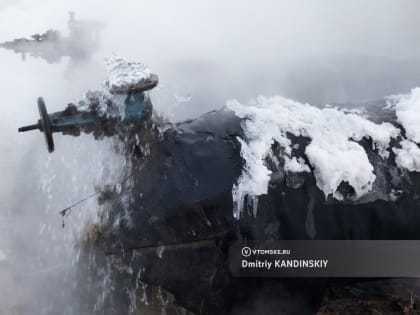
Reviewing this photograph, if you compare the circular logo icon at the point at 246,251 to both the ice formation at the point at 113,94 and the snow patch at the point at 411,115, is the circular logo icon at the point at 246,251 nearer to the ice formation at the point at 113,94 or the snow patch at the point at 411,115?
the ice formation at the point at 113,94

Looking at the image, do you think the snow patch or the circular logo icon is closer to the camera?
the circular logo icon

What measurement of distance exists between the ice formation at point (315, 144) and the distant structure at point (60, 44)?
3.48 metres

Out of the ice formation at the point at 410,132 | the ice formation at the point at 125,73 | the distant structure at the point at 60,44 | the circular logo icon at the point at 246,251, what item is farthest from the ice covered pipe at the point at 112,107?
the distant structure at the point at 60,44

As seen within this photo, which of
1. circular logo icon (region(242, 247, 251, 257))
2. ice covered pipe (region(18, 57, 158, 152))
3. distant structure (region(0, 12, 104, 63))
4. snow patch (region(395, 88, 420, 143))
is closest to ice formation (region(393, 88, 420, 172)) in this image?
Result: snow patch (region(395, 88, 420, 143))

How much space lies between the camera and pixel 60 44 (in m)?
5.99

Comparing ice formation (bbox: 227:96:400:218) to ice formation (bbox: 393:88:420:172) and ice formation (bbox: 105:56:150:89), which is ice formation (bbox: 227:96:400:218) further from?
ice formation (bbox: 105:56:150:89)

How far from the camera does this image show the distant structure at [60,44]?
19.4ft

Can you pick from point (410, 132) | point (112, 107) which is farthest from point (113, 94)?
point (410, 132)

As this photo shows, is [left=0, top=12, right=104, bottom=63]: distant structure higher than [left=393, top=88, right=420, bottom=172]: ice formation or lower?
higher

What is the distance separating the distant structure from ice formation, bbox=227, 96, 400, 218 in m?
3.48

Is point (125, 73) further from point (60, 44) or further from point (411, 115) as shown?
point (60, 44)

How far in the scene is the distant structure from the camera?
5918mm

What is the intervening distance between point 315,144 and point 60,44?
13.5 feet

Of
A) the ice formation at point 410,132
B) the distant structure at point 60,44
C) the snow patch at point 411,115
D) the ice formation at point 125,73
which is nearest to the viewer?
the ice formation at point 125,73
